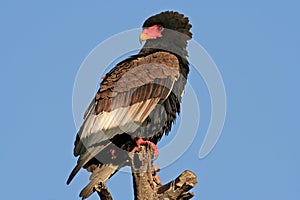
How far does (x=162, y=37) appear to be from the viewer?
10.8 m

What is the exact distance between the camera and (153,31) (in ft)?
35.6

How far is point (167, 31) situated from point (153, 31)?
25cm

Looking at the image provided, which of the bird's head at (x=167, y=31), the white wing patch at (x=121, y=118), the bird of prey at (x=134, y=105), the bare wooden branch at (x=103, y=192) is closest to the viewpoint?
the bare wooden branch at (x=103, y=192)

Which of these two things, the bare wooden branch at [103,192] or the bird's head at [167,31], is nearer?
the bare wooden branch at [103,192]

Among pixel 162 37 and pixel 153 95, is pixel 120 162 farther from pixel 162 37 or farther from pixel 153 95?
pixel 162 37

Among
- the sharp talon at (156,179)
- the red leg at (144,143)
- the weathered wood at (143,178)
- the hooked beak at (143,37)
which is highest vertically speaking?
the hooked beak at (143,37)

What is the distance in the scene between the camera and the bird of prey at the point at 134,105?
8.45 metres

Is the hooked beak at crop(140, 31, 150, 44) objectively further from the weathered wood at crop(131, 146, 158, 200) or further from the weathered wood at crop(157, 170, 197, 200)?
the weathered wood at crop(157, 170, 197, 200)

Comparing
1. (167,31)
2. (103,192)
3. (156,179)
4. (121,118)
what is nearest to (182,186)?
(103,192)

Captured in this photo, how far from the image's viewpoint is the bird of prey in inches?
332

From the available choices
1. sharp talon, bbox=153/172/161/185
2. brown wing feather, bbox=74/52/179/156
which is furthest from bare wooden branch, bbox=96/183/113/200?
brown wing feather, bbox=74/52/179/156

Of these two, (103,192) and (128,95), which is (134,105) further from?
(103,192)

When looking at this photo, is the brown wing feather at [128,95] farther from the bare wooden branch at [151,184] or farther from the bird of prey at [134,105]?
the bare wooden branch at [151,184]

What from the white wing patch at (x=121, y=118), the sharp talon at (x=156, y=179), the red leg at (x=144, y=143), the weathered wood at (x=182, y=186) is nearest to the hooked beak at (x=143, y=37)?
the white wing patch at (x=121, y=118)
